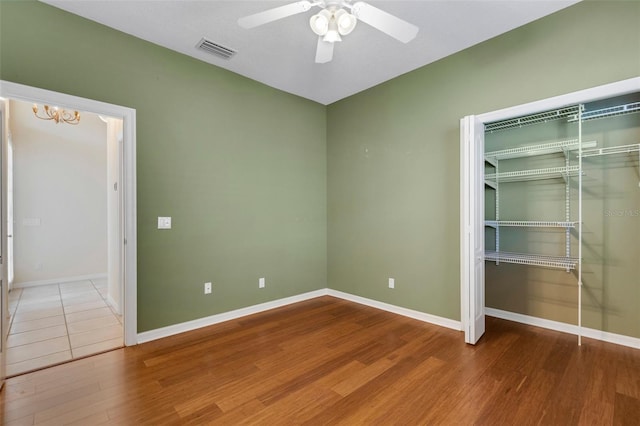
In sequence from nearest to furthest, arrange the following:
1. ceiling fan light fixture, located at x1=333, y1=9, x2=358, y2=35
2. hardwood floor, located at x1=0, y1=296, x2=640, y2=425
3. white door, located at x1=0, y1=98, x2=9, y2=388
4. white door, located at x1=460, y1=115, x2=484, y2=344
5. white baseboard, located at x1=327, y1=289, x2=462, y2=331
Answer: hardwood floor, located at x1=0, y1=296, x2=640, y2=425
ceiling fan light fixture, located at x1=333, y1=9, x2=358, y2=35
white door, located at x1=0, y1=98, x2=9, y2=388
white door, located at x1=460, y1=115, x2=484, y2=344
white baseboard, located at x1=327, y1=289, x2=462, y2=331

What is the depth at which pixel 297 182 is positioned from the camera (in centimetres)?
416

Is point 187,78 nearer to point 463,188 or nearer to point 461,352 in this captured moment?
point 463,188

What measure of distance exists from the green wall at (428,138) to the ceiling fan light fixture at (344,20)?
5.65ft

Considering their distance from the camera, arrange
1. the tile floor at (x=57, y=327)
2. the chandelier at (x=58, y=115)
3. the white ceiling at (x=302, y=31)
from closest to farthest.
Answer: the white ceiling at (x=302, y=31)
the tile floor at (x=57, y=327)
the chandelier at (x=58, y=115)

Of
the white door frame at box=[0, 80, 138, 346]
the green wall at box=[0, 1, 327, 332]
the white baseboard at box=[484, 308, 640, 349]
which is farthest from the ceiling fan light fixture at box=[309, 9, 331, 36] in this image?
the white baseboard at box=[484, 308, 640, 349]

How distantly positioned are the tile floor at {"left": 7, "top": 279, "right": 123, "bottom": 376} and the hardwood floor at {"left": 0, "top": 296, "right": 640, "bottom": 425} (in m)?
0.26

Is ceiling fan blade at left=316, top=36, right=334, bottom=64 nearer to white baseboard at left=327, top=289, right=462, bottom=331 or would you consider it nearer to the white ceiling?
the white ceiling

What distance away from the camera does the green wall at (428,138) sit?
241cm

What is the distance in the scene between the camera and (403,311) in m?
3.52

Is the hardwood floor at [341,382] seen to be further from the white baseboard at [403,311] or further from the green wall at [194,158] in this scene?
the green wall at [194,158]

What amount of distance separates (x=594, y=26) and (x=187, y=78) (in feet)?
12.4

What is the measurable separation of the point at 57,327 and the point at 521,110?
5298 millimetres

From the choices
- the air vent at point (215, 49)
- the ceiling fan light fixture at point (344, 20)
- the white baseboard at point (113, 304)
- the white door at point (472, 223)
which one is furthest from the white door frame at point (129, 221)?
Result: the white door at point (472, 223)

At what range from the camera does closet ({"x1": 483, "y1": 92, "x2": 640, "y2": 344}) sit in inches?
101
